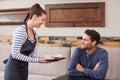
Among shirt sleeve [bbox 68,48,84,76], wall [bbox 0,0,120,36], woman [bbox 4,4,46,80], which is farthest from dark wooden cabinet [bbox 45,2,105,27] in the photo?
woman [bbox 4,4,46,80]

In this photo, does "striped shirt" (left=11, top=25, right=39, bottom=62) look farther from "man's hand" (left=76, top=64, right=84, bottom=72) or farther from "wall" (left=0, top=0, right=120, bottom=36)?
"wall" (left=0, top=0, right=120, bottom=36)

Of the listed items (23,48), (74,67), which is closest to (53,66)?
(74,67)

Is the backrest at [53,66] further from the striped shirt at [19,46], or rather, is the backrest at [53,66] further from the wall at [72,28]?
the striped shirt at [19,46]

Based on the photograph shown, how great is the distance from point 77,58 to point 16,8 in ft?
5.59

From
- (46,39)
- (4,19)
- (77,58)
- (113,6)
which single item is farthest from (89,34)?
(4,19)

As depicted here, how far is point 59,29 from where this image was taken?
12.1 ft

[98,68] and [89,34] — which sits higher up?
[89,34]

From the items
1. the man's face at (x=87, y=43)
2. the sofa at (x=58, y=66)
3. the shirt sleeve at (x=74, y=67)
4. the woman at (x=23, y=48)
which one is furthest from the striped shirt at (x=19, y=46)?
the sofa at (x=58, y=66)

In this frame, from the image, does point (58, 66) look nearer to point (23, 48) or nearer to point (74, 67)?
point (74, 67)

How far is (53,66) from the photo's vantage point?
11.4ft

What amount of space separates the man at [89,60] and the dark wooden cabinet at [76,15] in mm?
670

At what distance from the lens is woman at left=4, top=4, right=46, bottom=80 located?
81.0 inches

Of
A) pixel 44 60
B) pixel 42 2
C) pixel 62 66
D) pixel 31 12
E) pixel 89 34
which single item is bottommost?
pixel 62 66

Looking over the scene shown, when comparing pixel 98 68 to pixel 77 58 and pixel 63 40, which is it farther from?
pixel 63 40
